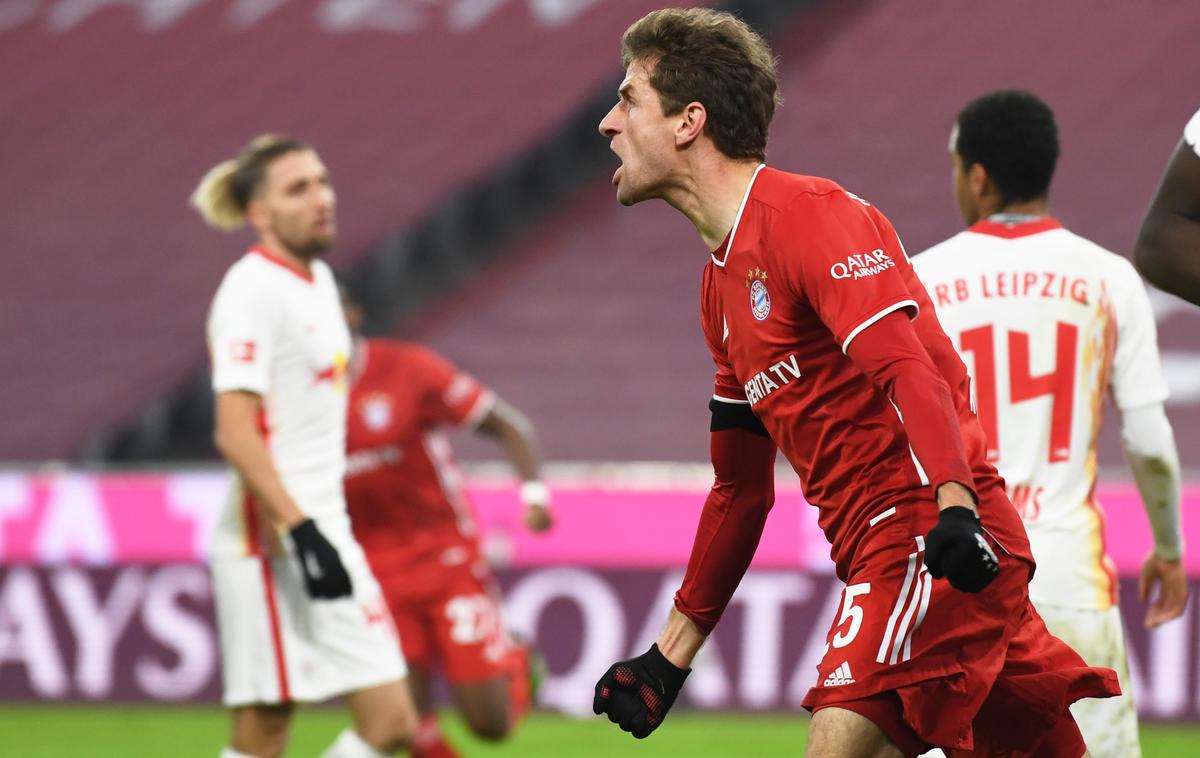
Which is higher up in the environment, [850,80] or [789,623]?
[850,80]

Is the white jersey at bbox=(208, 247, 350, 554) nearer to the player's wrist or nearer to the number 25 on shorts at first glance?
the number 25 on shorts

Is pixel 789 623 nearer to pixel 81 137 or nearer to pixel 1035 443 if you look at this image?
pixel 1035 443

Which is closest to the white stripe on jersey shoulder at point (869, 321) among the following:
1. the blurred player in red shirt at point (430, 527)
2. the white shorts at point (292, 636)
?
the white shorts at point (292, 636)

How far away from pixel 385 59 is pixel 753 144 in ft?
39.3

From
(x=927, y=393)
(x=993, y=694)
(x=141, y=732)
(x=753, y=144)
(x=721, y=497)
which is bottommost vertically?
(x=141, y=732)

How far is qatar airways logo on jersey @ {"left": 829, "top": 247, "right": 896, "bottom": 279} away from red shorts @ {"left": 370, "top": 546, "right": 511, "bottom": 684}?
4.08 metres

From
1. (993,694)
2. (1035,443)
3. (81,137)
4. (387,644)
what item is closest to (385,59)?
(81,137)

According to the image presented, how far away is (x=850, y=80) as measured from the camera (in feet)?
46.6

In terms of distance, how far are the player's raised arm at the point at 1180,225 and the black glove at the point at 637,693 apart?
47.0 inches

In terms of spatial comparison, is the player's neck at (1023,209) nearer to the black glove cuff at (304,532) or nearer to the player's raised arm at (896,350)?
the player's raised arm at (896,350)

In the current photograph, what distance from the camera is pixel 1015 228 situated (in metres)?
4.37

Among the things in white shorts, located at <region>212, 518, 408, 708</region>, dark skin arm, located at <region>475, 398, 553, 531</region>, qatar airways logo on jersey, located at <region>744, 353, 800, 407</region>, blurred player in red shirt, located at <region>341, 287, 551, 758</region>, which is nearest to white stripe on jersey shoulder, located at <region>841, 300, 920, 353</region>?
qatar airways logo on jersey, located at <region>744, 353, 800, 407</region>

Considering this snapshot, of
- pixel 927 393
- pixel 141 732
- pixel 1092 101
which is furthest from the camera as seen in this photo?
pixel 1092 101

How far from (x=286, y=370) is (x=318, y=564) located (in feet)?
2.27
